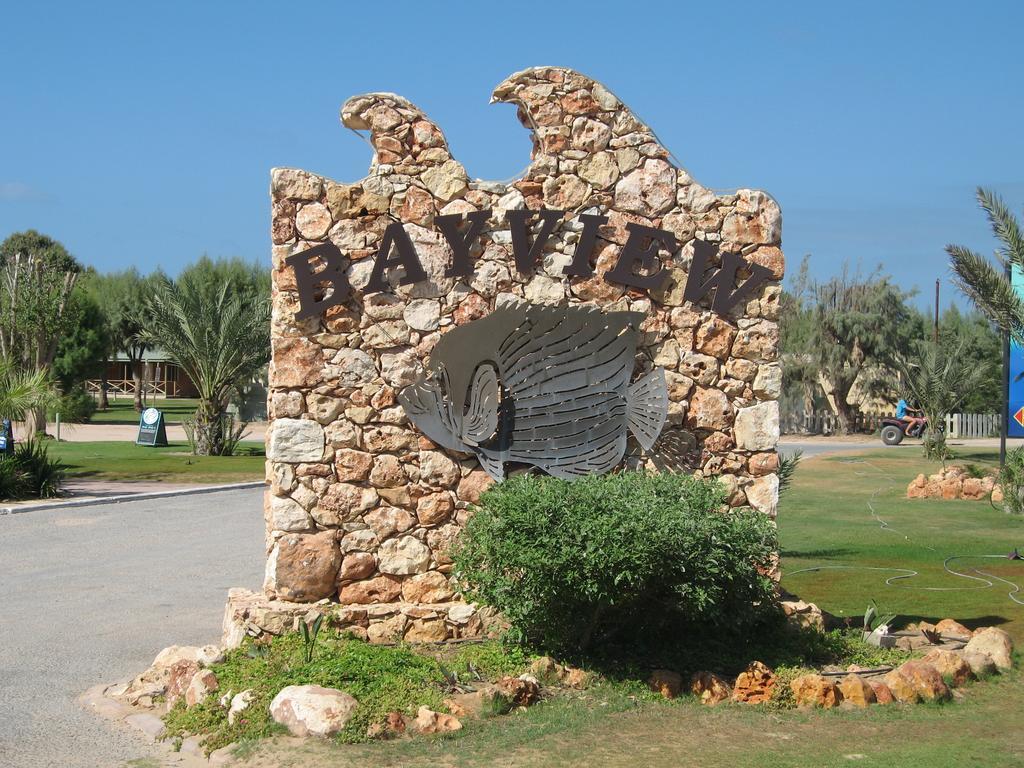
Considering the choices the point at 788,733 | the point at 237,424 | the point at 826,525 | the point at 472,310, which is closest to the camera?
the point at 788,733

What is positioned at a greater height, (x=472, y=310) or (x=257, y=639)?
(x=472, y=310)

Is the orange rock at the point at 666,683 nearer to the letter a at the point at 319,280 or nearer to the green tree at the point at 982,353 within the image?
the letter a at the point at 319,280

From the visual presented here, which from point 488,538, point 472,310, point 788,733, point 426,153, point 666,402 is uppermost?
point 426,153

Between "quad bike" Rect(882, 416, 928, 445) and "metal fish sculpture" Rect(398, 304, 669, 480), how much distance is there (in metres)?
32.7

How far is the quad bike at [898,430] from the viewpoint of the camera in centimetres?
3925

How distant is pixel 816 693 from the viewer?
24.2 feet

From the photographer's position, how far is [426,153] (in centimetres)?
859

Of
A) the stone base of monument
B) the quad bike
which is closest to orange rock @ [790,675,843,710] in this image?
the stone base of monument

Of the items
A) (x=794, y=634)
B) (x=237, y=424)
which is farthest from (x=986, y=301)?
(x=237, y=424)

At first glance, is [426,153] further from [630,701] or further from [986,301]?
[986,301]

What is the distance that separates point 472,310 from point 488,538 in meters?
1.92

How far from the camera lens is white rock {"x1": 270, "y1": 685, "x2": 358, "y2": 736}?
6715 mm

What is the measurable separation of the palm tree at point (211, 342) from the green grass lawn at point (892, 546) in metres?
14.0

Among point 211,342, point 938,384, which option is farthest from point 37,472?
point 938,384
